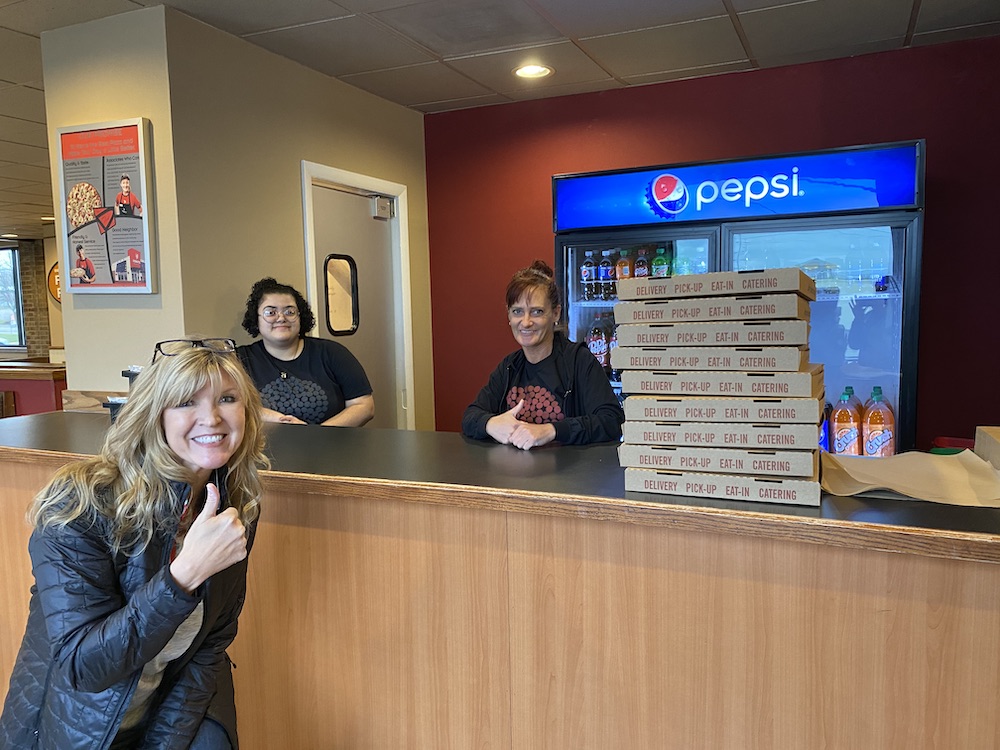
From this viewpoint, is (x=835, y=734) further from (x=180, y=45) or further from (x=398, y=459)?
(x=180, y=45)

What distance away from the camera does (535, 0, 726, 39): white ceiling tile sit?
303 cm

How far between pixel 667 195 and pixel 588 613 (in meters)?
2.48

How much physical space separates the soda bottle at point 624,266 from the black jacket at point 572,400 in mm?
1402

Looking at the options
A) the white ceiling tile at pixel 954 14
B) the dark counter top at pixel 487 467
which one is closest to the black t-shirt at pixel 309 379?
the dark counter top at pixel 487 467

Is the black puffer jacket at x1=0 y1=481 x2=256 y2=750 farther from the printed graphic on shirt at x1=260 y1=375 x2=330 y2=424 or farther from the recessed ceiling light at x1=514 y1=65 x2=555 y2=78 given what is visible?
the recessed ceiling light at x1=514 y1=65 x2=555 y2=78

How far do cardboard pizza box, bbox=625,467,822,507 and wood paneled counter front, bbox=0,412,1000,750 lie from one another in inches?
1.1

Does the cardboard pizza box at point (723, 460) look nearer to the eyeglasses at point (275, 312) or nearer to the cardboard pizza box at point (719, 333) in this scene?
the cardboard pizza box at point (719, 333)

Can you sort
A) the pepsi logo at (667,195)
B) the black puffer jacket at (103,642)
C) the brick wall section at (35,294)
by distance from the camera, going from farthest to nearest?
the brick wall section at (35,294)
the pepsi logo at (667,195)
the black puffer jacket at (103,642)

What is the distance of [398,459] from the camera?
6.04 feet

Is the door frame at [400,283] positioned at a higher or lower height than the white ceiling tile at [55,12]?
lower

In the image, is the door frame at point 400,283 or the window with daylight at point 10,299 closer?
the door frame at point 400,283

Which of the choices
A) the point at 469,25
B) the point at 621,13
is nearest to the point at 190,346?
the point at 469,25

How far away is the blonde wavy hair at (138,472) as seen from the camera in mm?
1253

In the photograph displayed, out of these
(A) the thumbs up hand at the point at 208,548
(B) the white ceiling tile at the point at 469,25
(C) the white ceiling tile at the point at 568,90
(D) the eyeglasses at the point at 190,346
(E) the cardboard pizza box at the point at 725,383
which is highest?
(C) the white ceiling tile at the point at 568,90
